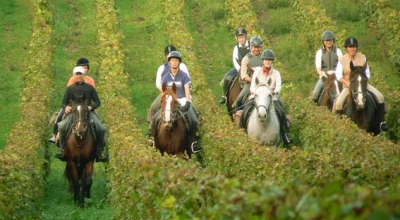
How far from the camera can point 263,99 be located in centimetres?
1820

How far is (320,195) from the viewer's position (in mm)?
5793

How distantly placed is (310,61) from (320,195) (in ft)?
90.9

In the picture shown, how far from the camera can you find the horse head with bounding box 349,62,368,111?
1986cm

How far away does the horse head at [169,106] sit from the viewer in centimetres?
1850

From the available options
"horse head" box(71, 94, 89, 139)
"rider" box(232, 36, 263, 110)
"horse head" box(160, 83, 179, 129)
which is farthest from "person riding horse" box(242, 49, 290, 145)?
"horse head" box(71, 94, 89, 139)

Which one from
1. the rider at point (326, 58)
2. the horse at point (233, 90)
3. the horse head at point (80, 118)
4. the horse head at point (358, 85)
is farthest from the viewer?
the horse at point (233, 90)

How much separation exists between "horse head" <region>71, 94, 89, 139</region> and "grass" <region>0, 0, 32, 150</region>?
21.3 ft

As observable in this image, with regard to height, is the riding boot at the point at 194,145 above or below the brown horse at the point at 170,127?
below

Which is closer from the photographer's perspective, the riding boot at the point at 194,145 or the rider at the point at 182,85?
the riding boot at the point at 194,145

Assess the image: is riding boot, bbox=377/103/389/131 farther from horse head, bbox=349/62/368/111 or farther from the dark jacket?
the dark jacket

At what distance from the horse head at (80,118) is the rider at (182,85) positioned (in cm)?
133

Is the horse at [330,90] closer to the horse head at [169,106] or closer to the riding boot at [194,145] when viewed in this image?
the riding boot at [194,145]

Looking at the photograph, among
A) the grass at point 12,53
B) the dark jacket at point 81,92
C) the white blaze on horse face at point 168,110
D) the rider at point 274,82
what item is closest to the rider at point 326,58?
the rider at point 274,82

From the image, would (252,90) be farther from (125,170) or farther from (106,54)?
(106,54)
